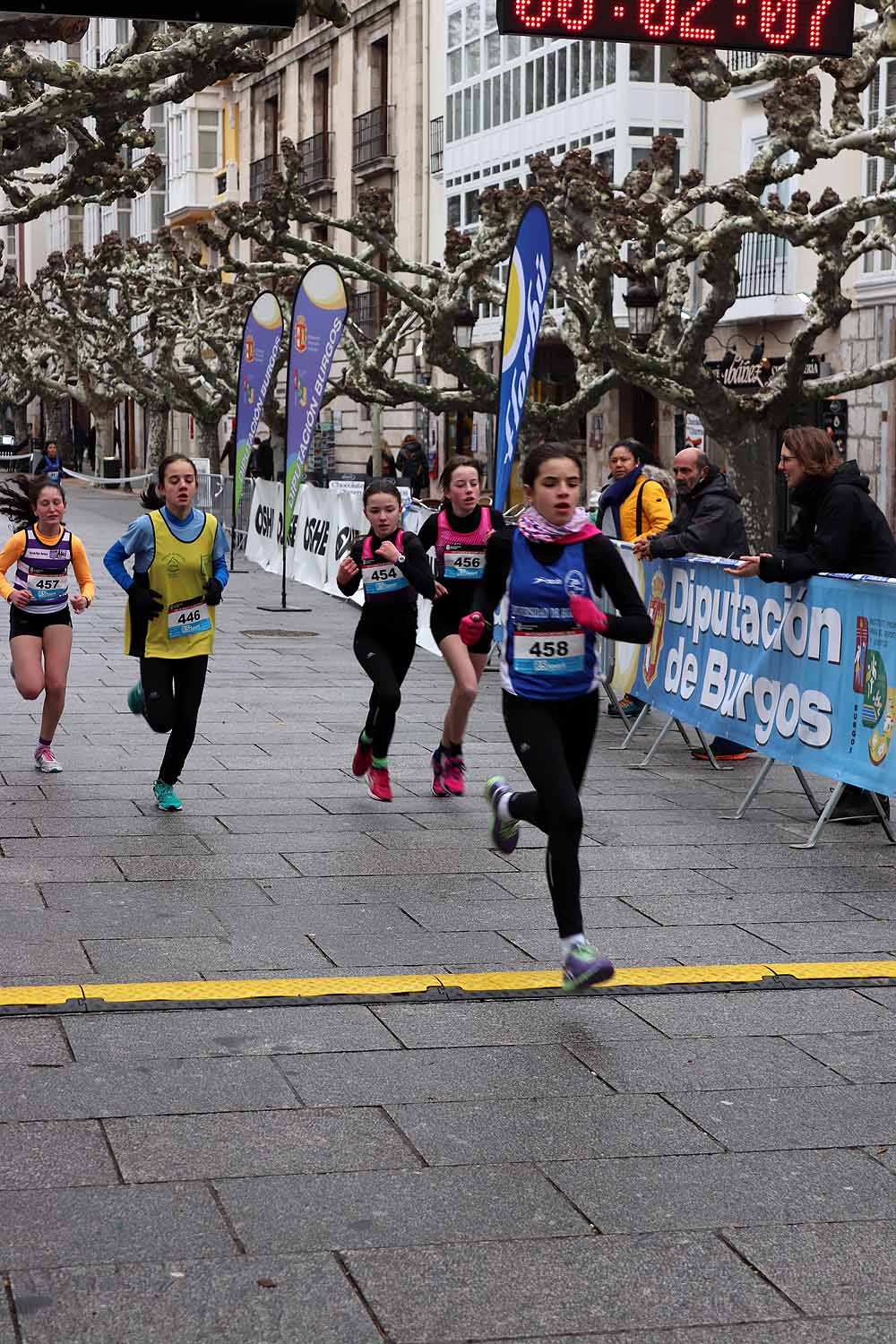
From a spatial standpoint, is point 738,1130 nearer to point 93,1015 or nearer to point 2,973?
point 93,1015

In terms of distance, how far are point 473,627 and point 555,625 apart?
52 centimetres

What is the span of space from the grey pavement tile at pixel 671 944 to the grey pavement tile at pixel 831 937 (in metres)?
0.08

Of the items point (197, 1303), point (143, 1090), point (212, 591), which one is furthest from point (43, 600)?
point (197, 1303)

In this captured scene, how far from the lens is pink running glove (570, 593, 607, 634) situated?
6.29 metres

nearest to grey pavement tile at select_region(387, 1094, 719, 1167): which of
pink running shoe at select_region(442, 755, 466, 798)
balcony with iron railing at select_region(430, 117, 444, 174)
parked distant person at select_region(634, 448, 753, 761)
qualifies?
pink running shoe at select_region(442, 755, 466, 798)

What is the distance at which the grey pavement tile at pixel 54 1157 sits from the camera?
4.29m

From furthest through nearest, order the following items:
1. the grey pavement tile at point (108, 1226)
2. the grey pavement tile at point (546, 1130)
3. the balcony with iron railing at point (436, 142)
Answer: the balcony with iron railing at point (436, 142), the grey pavement tile at point (546, 1130), the grey pavement tile at point (108, 1226)

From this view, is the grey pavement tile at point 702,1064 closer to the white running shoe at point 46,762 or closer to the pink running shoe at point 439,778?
the pink running shoe at point 439,778

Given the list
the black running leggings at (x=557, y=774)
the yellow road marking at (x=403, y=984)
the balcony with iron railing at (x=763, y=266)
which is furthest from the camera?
the balcony with iron railing at (x=763, y=266)

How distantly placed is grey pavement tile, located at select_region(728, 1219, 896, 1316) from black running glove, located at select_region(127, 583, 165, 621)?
5.67m

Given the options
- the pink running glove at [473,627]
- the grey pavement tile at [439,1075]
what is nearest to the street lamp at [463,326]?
the pink running glove at [473,627]

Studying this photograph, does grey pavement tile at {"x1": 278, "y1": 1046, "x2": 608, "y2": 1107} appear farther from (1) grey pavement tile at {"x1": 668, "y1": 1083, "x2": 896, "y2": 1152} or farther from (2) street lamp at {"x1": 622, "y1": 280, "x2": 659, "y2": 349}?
(2) street lamp at {"x1": 622, "y1": 280, "x2": 659, "y2": 349}

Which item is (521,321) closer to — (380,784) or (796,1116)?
(380,784)

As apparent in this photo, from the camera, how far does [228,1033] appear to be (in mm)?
5512
